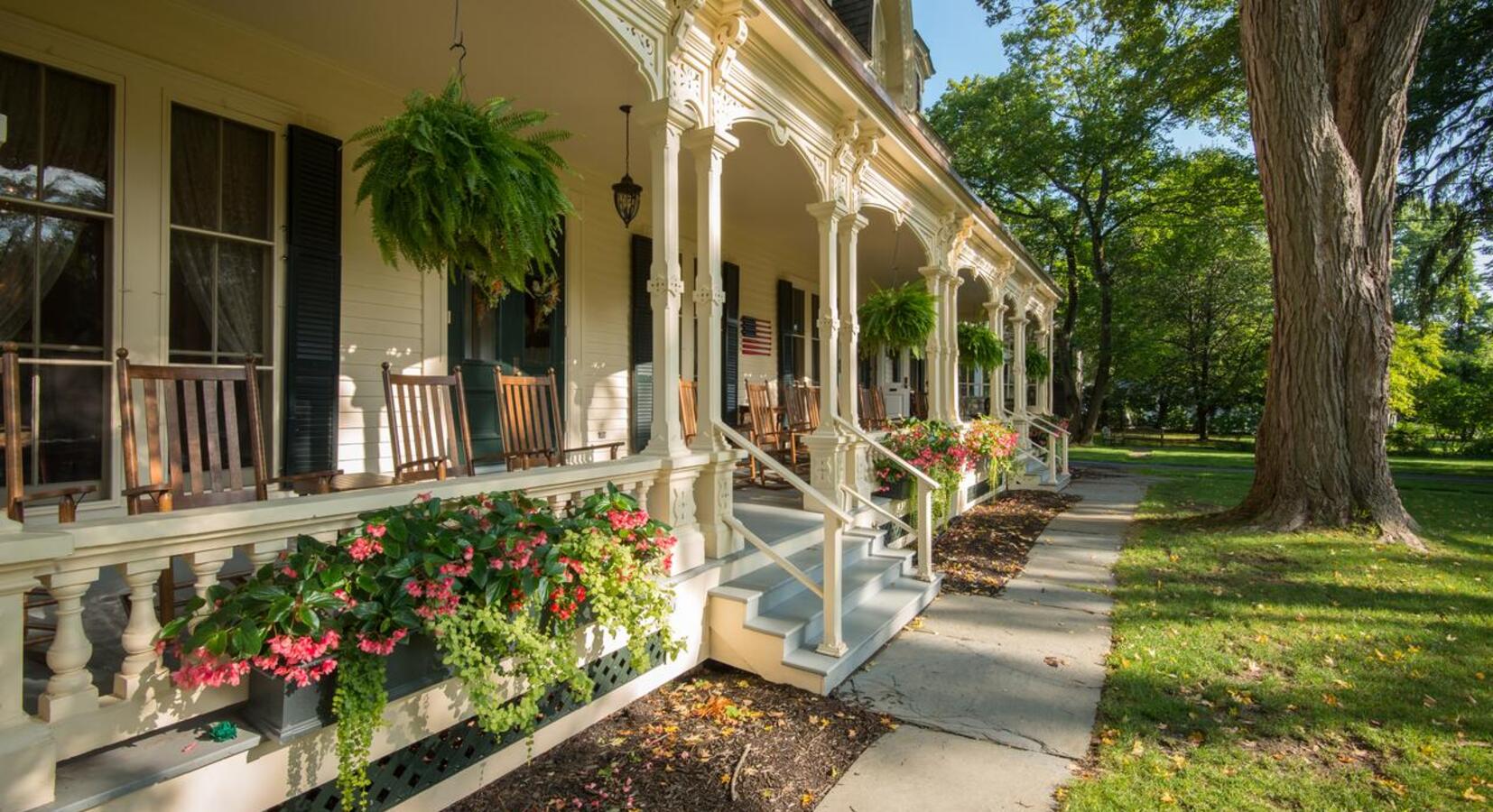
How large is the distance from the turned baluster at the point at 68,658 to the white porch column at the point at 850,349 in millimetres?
4401

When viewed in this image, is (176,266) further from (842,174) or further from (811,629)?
(842,174)

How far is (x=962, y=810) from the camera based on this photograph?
2.27m

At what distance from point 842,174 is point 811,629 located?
3464 mm

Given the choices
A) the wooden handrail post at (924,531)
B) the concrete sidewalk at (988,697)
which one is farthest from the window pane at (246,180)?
the wooden handrail post at (924,531)

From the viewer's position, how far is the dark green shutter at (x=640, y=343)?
20.3ft

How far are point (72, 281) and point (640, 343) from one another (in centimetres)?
378

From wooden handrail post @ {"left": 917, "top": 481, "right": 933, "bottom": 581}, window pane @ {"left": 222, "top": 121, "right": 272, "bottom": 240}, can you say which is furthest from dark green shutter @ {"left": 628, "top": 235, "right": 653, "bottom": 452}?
window pane @ {"left": 222, "top": 121, "right": 272, "bottom": 240}

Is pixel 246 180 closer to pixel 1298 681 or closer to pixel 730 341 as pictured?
pixel 730 341

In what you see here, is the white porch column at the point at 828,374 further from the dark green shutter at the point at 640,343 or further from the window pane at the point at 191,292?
the window pane at the point at 191,292

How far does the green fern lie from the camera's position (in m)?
6.32

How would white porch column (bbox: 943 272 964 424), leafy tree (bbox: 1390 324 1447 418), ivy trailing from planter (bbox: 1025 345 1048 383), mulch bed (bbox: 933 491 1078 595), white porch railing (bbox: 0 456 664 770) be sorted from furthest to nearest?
1. leafy tree (bbox: 1390 324 1447 418)
2. ivy trailing from planter (bbox: 1025 345 1048 383)
3. white porch column (bbox: 943 272 964 424)
4. mulch bed (bbox: 933 491 1078 595)
5. white porch railing (bbox: 0 456 664 770)

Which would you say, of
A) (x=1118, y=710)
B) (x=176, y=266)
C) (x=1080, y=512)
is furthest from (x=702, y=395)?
(x=1080, y=512)

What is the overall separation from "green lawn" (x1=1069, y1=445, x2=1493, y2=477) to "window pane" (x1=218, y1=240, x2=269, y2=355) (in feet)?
47.6

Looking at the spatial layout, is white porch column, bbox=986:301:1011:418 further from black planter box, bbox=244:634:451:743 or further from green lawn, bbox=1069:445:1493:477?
black planter box, bbox=244:634:451:743
